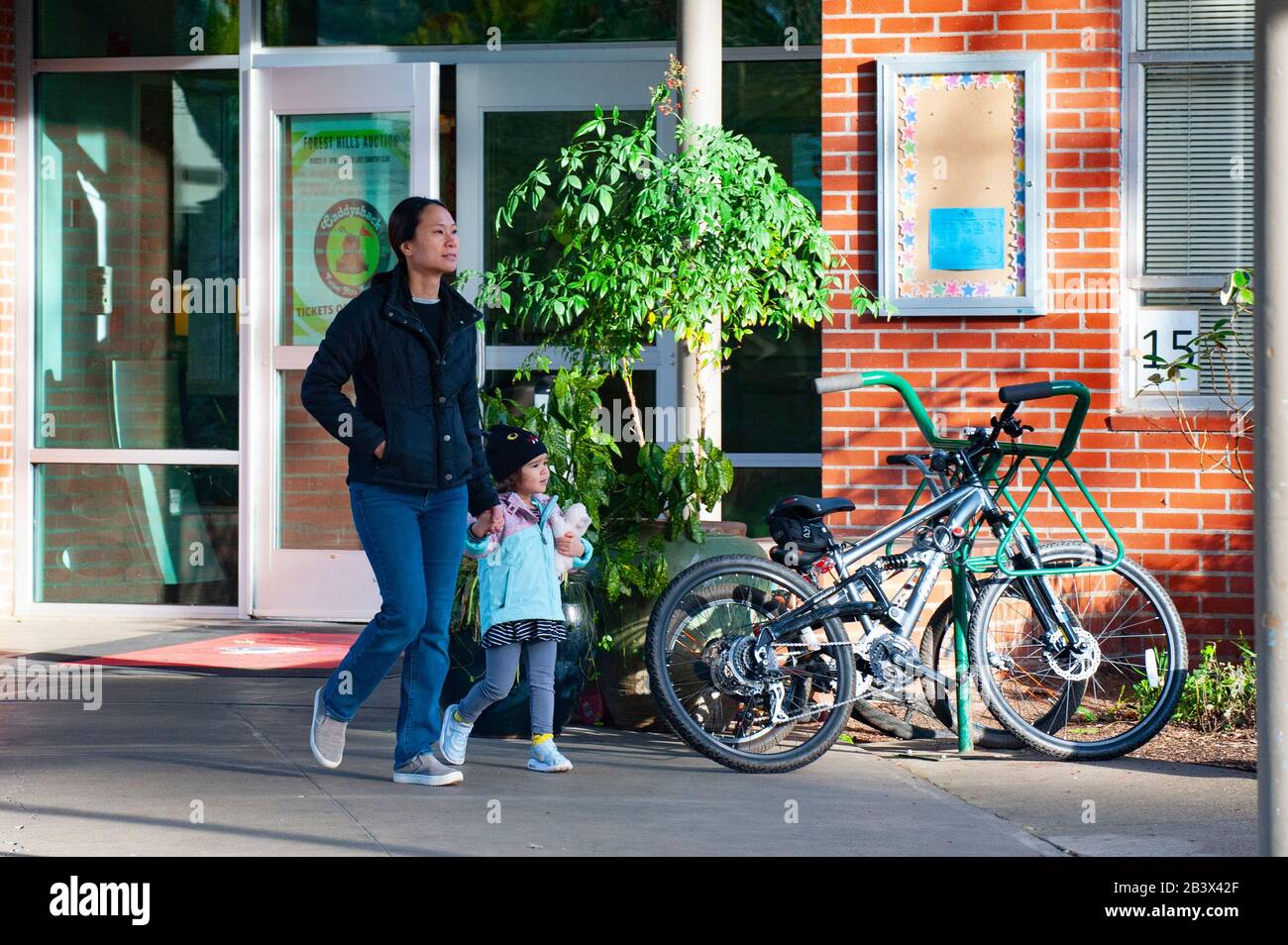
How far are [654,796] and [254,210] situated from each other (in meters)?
5.06

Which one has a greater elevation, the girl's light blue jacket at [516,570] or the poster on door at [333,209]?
the poster on door at [333,209]

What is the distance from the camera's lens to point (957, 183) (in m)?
6.79

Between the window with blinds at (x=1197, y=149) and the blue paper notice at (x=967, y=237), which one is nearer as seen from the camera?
the blue paper notice at (x=967, y=237)

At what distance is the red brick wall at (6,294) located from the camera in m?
9.18

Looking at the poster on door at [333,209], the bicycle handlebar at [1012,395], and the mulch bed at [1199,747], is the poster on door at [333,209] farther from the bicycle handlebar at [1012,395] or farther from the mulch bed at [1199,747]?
the mulch bed at [1199,747]

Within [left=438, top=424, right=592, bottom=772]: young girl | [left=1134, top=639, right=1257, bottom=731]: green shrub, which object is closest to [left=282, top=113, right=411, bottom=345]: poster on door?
[left=438, top=424, right=592, bottom=772]: young girl

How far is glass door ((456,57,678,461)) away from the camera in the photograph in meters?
8.76

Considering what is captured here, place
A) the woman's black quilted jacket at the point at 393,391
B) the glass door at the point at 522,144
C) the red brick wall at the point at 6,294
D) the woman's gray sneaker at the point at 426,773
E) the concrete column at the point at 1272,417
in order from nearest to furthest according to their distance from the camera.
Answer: the concrete column at the point at 1272,417 → the woman's black quilted jacket at the point at 393,391 → the woman's gray sneaker at the point at 426,773 → the glass door at the point at 522,144 → the red brick wall at the point at 6,294

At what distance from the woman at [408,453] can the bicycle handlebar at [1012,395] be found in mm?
1278

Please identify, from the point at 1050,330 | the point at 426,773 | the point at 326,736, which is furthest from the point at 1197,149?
the point at 326,736

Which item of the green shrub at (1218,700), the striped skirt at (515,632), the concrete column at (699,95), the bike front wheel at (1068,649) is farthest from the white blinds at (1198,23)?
the striped skirt at (515,632)

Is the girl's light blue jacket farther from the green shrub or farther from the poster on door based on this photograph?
the poster on door

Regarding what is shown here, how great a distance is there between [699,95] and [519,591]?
96.5 inches

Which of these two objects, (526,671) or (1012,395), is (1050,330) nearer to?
(1012,395)
